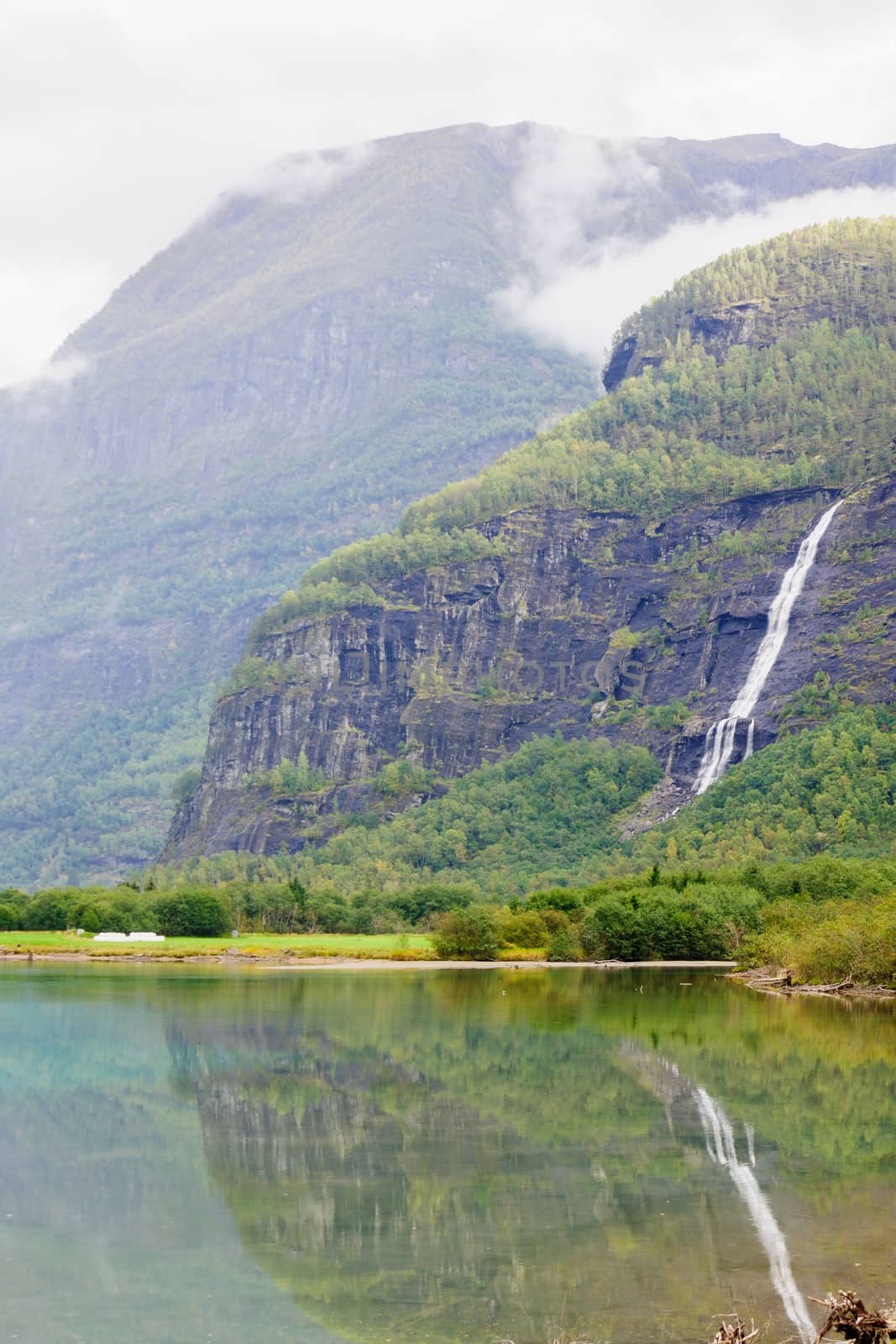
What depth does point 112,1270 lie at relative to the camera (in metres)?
27.0

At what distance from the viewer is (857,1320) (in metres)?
22.5

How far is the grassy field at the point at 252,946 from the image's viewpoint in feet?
439

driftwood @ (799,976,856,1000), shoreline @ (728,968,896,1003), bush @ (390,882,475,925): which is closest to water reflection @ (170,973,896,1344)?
shoreline @ (728,968,896,1003)

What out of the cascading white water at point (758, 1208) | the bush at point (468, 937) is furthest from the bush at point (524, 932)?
the cascading white water at point (758, 1208)

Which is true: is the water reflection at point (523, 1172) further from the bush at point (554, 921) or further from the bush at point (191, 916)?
the bush at point (191, 916)

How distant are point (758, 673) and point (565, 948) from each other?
7346cm

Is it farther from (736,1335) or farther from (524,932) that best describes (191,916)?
(736,1335)

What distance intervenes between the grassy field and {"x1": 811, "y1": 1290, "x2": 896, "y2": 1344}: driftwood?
10728 cm

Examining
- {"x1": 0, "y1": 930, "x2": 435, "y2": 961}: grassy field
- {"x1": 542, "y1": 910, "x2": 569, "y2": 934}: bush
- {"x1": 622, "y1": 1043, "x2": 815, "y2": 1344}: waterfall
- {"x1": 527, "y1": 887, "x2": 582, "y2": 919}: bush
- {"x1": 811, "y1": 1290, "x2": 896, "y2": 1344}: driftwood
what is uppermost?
{"x1": 811, "y1": 1290, "x2": 896, "y2": 1344}: driftwood

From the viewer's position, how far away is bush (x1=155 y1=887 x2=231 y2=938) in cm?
15288

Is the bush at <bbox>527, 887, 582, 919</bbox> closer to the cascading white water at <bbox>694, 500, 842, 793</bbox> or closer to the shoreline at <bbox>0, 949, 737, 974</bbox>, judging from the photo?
the shoreline at <bbox>0, 949, 737, 974</bbox>

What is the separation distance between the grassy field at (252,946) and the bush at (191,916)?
129 inches

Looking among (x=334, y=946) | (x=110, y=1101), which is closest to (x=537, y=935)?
(x=334, y=946)

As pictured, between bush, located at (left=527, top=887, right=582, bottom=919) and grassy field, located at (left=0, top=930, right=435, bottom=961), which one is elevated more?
bush, located at (left=527, top=887, right=582, bottom=919)
